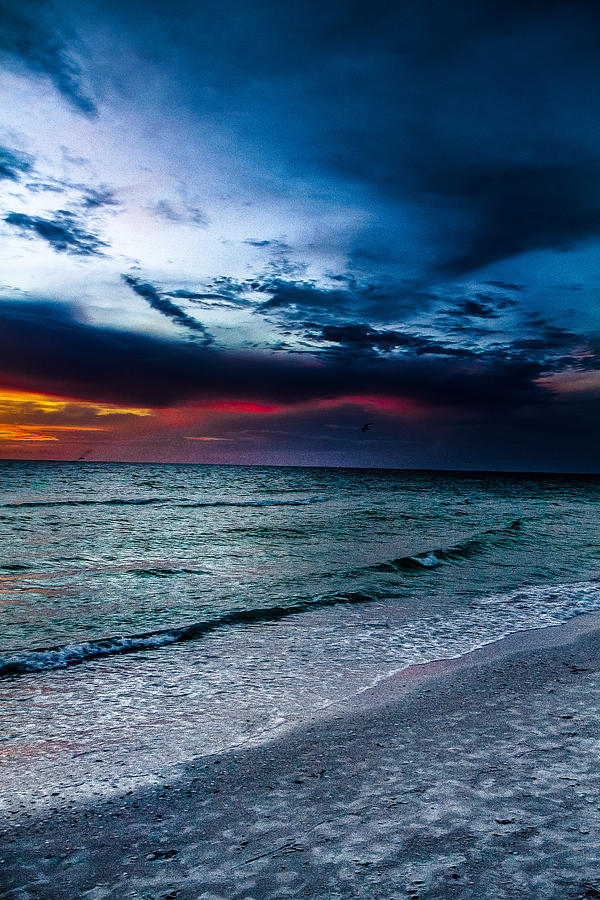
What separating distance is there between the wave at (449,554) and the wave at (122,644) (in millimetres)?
4409

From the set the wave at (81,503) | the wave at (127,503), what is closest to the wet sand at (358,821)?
the wave at (127,503)

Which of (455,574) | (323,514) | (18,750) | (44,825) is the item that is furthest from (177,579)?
(323,514)

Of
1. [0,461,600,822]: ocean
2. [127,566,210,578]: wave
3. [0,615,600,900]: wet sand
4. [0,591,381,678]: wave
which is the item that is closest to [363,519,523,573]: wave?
[0,461,600,822]: ocean

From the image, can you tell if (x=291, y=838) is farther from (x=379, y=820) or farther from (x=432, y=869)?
(x=432, y=869)

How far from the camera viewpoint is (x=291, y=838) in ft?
9.97

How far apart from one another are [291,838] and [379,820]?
51cm

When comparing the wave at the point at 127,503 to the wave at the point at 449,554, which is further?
the wave at the point at 127,503

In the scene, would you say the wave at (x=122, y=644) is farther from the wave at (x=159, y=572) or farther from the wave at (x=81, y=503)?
the wave at (x=81, y=503)

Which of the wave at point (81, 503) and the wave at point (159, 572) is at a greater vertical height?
the wave at point (159, 572)

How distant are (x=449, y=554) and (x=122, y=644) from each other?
35.1 ft

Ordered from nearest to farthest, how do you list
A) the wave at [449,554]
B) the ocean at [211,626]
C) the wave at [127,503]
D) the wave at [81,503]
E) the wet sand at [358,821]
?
the wet sand at [358,821]
the ocean at [211,626]
the wave at [449,554]
the wave at [81,503]
the wave at [127,503]

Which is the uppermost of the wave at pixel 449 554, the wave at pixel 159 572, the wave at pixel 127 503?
the wave at pixel 449 554

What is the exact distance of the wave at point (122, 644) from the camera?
259 inches

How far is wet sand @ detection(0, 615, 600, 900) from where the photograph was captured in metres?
2.66
